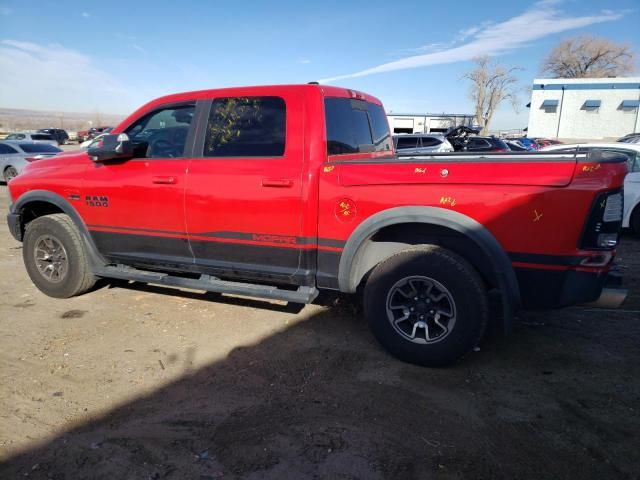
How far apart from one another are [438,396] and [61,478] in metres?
2.20

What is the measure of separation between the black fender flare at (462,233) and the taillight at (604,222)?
48 centimetres

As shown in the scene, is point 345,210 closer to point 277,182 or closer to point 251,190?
point 277,182

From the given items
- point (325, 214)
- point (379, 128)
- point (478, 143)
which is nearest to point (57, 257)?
point (325, 214)

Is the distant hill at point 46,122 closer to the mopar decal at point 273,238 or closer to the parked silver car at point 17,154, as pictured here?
the parked silver car at point 17,154

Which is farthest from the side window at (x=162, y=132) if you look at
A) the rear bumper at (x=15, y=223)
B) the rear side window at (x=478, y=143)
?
the rear side window at (x=478, y=143)

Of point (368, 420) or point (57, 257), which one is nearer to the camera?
point (368, 420)

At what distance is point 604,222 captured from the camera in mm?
2715

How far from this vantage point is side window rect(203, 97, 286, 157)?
11.6ft

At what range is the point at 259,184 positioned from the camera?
136 inches

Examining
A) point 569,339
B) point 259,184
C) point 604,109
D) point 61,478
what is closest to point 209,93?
point 259,184

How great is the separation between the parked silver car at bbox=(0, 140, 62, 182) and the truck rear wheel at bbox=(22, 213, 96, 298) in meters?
10.9

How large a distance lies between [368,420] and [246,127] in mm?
2413

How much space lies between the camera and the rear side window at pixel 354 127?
3607 millimetres

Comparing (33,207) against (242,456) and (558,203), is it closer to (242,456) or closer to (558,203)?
(242,456)
